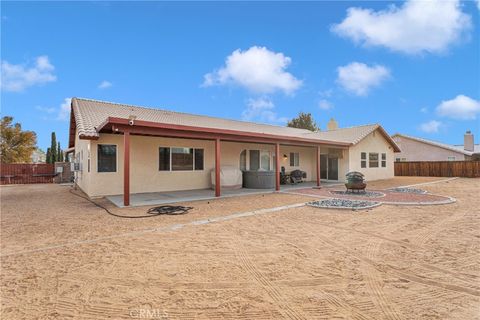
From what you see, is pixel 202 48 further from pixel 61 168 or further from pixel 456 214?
pixel 456 214

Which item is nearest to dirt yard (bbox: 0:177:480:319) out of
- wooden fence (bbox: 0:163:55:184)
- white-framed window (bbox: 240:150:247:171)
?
white-framed window (bbox: 240:150:247:171)

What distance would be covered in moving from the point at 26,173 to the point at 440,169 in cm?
3539

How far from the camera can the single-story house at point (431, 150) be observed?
26.1 metres

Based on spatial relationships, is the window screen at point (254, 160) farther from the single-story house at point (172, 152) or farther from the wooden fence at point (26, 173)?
the wooden fence at point (26, 173)

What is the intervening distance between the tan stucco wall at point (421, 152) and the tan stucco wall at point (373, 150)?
34.4 ft

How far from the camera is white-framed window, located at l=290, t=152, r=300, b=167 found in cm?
1644

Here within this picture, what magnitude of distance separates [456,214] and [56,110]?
80.7 ft

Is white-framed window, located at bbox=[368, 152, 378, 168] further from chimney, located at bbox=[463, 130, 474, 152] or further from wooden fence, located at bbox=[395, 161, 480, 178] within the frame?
chimney, located at bbox=[463, 130, 474, 152]

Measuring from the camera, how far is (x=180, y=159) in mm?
11898

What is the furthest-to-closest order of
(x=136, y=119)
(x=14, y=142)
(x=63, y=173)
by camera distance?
(x=14, y=142) < (x=63, y=173) < (x=136, y=119)

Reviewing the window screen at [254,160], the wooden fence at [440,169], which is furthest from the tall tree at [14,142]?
the wooden fence at [440,169]

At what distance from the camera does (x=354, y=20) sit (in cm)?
1103

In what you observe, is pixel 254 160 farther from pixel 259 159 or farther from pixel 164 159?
pixel 164 159

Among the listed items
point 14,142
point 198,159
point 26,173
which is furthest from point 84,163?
point 14,142
